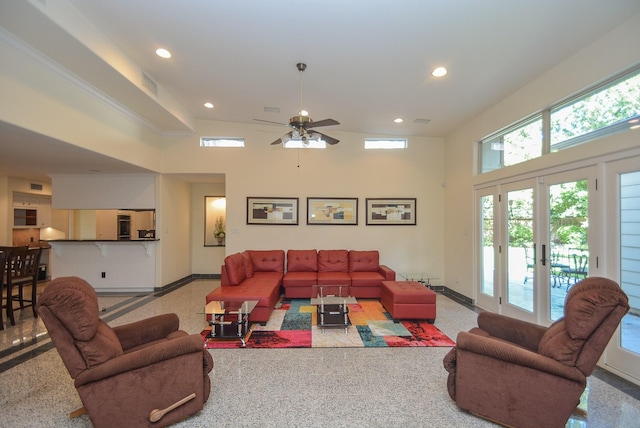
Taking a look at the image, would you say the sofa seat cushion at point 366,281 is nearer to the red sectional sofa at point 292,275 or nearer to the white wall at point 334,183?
the red sectional sofa at point 292,275

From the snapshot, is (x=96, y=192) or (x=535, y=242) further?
(x=96, y=192)

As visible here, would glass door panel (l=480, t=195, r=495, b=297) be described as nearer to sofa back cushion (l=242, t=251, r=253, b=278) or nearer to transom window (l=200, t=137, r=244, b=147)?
sofa back cushion (l=242, t=251, r=253, b=278)

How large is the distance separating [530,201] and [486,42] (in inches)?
86.2

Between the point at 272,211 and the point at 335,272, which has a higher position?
the point at 272,211

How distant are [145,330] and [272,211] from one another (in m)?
3.78

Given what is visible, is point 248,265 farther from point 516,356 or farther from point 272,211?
point 516,356

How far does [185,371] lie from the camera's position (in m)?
1.92

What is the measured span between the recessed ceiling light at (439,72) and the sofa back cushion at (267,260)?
13.6 feet

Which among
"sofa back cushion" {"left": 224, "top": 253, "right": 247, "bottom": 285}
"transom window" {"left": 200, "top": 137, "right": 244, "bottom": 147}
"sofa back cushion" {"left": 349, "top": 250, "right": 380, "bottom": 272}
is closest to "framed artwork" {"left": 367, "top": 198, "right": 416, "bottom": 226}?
"sofa back cushion" {"left": 349, "top": 250, "right": 380, "bottom": 272}

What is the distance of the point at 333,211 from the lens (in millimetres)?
5973

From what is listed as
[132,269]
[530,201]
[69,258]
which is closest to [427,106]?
[530,201]

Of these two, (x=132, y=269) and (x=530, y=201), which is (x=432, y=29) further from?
(x=132, y=269)

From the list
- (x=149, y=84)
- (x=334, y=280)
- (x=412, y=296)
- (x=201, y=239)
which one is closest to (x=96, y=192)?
(x=201, y=239)

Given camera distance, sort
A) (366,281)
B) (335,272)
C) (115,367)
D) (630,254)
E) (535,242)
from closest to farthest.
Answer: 1. (115,367)
2. (630,254)
3. (535,242)
4. (366,281)
5. (335,272)
